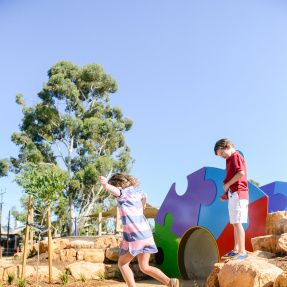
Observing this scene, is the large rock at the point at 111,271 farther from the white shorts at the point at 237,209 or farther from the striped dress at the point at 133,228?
the striped dress at the point at 133,228

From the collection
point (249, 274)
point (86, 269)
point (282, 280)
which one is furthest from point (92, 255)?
point (282, 280)

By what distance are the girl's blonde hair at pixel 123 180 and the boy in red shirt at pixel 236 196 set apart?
1187mm

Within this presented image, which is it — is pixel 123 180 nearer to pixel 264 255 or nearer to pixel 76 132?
pixel 264 255

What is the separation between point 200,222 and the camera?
736 centimetres

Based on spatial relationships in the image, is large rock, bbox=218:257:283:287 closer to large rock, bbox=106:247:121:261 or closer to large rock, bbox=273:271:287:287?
large rock, bbox=273:271:287:287

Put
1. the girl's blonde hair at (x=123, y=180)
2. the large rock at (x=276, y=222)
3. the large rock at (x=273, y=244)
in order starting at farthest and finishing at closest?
the large rock at (x=276, y=222) → the large rock at (x=273, y=244) → the girl's blonde hair at (x=123, y=180)

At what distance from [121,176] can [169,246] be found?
540cm

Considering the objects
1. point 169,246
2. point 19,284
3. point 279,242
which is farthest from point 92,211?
point 279,242

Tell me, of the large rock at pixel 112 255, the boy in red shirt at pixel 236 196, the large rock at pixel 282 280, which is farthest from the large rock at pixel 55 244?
the large rock at pixel 282 280

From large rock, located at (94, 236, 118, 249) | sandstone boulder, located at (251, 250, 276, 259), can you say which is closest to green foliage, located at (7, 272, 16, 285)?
large rock, located at (94, 236, 118, 249)

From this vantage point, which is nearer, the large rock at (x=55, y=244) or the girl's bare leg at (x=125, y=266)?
the girl's bare leg at (x=125, y=266)

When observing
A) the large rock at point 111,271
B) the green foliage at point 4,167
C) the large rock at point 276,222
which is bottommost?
the large rock at point 111,271

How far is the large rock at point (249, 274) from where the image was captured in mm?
3176

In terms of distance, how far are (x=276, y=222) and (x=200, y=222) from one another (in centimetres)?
247
